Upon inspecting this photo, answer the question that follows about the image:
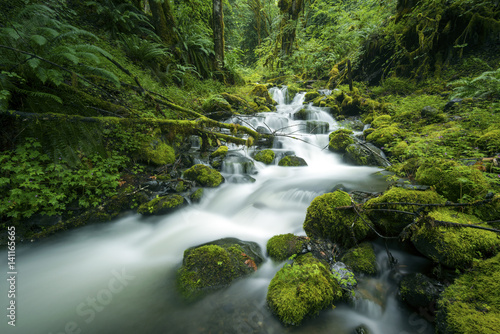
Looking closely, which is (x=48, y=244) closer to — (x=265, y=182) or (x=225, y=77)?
(x=265, y=182)

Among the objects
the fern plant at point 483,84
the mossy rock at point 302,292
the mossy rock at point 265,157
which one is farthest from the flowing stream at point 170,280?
the fern plant at point 483,84

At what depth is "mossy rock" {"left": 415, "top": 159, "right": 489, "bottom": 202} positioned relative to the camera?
2.60m

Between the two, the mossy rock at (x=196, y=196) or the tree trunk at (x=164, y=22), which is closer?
the mossy rock at (x=196, y=196)

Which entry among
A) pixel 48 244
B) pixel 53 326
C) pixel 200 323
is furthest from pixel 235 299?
pixel 48 244

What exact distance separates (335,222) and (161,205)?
3442mm

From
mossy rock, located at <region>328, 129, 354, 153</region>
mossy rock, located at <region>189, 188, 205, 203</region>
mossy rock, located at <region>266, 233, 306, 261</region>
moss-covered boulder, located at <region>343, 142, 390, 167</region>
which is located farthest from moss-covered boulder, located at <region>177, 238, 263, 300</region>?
mossy rock, located at <region>328, 129, 354, 153</region>

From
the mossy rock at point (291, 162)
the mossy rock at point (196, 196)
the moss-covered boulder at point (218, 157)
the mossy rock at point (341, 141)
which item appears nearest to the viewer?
the mossy rock at point (196, 196)

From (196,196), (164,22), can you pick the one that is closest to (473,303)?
(196,196)

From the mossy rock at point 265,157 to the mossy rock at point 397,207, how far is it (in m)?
4.19

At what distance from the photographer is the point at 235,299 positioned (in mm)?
2439

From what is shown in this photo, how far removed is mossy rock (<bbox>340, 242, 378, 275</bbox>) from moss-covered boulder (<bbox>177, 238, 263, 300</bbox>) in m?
1.28

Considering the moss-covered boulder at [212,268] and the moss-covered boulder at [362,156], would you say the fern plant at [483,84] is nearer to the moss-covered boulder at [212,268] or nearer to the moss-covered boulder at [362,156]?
the moss-covered boulder at [362,156]

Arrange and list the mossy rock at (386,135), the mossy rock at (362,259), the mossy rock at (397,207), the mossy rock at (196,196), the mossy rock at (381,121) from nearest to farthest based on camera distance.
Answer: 1. the mossy rock at (362,259)
2. the mossy rock at (397,207)
3. the mossy rock at (196,196)
4. the mossy rock at (386,135)
5. the mossy rock at (381,121)

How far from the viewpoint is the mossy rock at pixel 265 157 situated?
6810 mm
